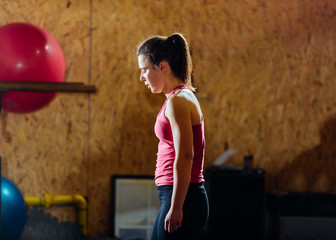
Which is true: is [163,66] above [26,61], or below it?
below

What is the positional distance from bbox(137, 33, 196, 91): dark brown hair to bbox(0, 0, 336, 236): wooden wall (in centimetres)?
225

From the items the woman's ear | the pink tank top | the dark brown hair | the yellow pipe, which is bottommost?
the yellow pipe

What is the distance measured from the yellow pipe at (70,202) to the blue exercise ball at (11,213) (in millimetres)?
817

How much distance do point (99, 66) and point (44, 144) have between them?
2.66 ft

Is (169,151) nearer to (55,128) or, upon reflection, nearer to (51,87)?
(51,87)

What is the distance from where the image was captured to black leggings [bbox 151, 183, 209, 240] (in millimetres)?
1402

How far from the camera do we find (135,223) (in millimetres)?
3648

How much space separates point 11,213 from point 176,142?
5.68 ft

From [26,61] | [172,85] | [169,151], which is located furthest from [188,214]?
[26,61]

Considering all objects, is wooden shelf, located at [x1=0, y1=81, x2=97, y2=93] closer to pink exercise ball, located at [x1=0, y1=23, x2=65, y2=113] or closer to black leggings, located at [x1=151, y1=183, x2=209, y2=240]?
pink exercise ball, located at [x1=0, y1=23, x2=65, y2=113]

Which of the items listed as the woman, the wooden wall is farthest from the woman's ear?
the wooden wall

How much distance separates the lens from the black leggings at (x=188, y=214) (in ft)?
4.60

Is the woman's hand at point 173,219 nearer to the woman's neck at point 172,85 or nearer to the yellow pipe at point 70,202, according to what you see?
the woman's neck at point 172,85

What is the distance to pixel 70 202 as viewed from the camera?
3.66 metres
